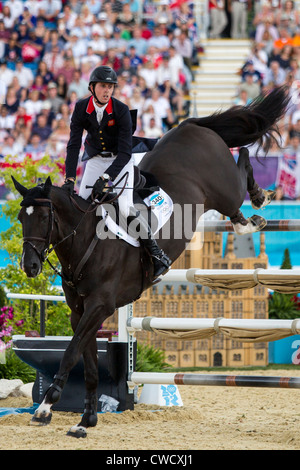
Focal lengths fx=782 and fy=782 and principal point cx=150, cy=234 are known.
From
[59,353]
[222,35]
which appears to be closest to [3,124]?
[222,35]

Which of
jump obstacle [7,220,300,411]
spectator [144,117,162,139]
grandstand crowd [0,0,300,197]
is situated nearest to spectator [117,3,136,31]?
grandstand crowd [0,0,300,197]

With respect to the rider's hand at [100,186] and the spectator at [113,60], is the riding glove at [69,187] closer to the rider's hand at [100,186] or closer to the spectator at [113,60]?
the rider's hand at [100,186]

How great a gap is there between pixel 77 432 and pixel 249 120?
277cm

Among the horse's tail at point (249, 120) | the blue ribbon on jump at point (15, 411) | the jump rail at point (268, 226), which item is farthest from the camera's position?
the horse's tail at point (249, 120)

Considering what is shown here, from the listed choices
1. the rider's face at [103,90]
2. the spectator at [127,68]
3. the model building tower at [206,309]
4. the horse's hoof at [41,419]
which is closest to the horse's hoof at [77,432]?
the horse's hoof at [41,419]

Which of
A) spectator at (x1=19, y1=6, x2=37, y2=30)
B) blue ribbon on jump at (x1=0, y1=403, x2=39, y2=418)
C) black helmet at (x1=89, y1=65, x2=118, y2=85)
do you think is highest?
spectator at (x1=19, y1=6, x2=37, y2=30)

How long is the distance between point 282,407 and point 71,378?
6.00ft

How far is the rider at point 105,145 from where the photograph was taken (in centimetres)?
512

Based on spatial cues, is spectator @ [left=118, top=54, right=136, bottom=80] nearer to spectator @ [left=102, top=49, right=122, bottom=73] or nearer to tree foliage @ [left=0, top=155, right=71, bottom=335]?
spectator @ [left=102, top=49, right=122, bottom=73]

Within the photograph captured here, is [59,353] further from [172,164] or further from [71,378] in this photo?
[172,164]

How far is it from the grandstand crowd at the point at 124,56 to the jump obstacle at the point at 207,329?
7504 mm

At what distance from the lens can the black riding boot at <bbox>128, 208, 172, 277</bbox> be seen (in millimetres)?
5215

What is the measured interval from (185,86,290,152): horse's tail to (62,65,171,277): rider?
103 cm

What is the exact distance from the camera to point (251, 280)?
563 cm
